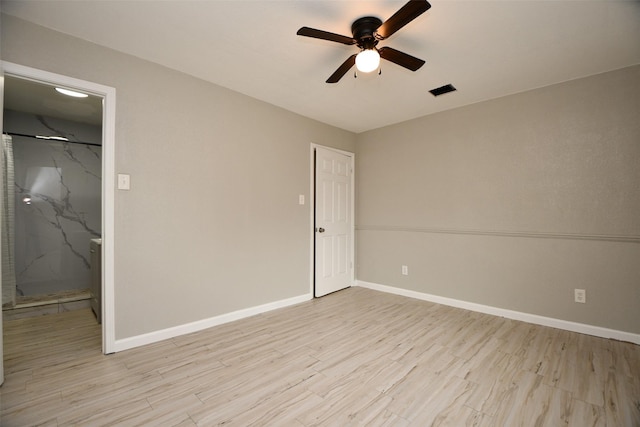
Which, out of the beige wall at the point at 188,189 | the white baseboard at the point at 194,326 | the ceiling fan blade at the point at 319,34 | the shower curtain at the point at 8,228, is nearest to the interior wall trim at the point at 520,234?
the beige wall at the point at 188,189

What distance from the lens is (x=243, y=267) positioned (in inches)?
121

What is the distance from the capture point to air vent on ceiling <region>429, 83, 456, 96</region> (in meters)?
2.91

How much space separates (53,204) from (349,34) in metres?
4.28

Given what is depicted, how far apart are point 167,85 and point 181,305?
209cm

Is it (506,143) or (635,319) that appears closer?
(635,319)

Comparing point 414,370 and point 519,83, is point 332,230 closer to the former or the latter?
point 414,370

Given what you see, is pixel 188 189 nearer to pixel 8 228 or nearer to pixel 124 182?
pixel 124 182

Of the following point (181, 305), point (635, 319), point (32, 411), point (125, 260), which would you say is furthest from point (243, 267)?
point (635, 319)

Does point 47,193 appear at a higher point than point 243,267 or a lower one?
higher

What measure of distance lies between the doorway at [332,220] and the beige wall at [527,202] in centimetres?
57

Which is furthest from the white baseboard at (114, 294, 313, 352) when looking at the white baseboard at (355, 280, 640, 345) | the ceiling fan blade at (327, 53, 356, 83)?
the ceiling fan blade at (327, 53, 356, 83)

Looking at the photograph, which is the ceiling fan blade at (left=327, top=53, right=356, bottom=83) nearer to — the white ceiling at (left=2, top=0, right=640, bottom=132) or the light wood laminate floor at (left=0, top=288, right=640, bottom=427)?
the white ceiling at (left=2, top=0, right=640, bottom=132)

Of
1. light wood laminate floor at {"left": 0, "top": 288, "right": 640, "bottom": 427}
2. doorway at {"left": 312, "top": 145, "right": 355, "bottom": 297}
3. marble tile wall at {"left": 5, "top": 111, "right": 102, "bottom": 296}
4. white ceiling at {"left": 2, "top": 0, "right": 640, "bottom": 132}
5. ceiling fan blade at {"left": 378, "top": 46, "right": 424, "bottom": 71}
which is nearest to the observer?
light wood laminate floor at {"left": 0, "top": 288, "right": 640, "bottom": 427}

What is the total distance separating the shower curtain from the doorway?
357 cm
